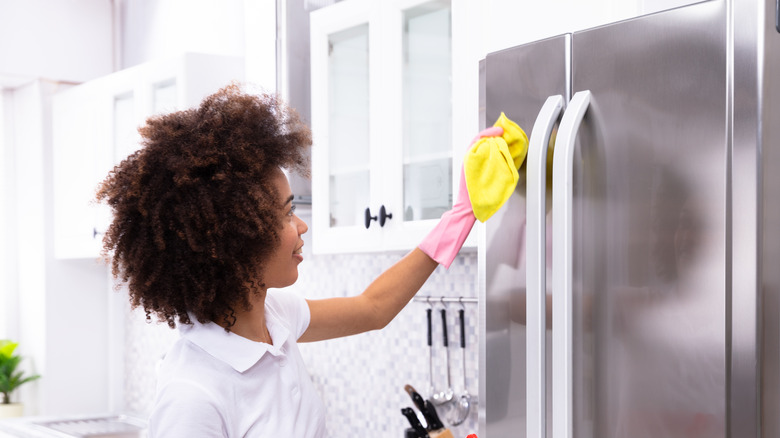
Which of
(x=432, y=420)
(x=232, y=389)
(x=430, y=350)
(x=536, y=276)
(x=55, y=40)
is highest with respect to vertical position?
(x=55, y=40)

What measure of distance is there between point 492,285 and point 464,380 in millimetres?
1043

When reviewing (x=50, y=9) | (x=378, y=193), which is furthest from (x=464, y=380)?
(x=50, y=9)

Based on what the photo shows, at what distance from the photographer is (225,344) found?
1282 mm

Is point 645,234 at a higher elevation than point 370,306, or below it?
higher

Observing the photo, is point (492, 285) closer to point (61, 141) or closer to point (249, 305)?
point (249, 305)

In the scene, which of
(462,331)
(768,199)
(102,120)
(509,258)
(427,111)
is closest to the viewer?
(768,199)

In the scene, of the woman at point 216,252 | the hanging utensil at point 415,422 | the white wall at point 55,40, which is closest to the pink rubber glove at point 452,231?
the woman at point 216,252

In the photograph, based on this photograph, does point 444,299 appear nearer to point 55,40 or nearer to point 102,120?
point 102,120

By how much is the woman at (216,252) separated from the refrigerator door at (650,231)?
0.64 feet

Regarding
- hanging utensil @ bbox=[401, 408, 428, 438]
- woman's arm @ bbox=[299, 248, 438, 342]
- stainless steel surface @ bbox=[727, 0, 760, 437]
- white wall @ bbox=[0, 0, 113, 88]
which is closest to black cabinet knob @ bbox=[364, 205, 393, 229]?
woman's arm @ bbox=[299, 248, 438, 342]

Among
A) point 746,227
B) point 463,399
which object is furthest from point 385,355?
point 746,227

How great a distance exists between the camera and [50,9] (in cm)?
350

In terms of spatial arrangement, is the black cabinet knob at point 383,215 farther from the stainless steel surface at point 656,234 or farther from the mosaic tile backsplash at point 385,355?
the stainless steel surface at point 656,234

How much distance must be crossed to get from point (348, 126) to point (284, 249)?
2.65 feet
